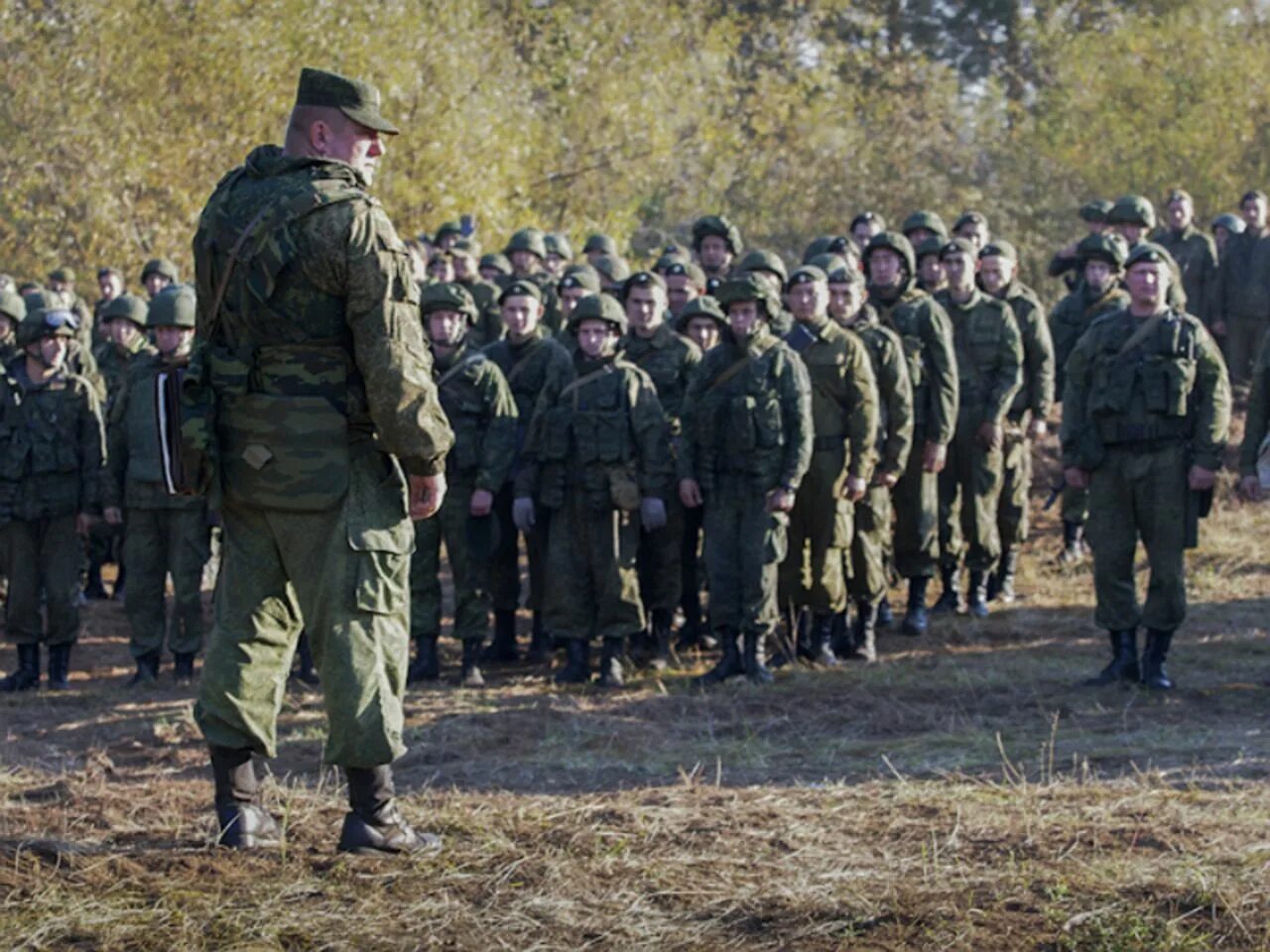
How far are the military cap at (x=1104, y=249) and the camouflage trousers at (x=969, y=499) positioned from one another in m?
1.68

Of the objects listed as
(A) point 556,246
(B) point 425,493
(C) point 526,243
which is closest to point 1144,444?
(B) point 425,493

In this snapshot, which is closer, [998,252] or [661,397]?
[661,397]

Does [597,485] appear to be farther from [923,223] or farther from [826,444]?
[923,223]

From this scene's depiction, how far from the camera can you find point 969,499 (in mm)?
12562

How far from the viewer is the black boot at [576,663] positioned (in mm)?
10977

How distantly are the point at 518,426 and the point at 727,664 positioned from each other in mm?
2054

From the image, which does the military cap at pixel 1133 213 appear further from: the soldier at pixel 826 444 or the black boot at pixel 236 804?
the black boot at pixel 236 804

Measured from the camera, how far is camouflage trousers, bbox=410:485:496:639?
36.4 ft

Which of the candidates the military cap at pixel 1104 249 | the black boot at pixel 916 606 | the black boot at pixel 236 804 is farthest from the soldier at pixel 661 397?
the black boot at pixel 236 804

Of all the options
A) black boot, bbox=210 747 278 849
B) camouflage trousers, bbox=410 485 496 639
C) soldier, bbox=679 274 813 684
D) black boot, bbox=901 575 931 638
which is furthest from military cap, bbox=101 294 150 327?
black boot, bbox=210 747 278 849

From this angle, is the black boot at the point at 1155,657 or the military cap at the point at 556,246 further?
the military cap at the point at 556,246

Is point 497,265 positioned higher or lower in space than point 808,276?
higher

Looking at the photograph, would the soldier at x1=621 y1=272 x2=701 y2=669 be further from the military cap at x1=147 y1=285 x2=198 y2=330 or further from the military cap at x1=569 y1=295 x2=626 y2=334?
the military cap at x1=147 y1=285 x2=198 y2=330

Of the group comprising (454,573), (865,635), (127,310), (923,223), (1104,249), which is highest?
(923,223)
